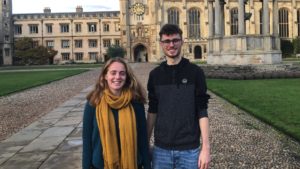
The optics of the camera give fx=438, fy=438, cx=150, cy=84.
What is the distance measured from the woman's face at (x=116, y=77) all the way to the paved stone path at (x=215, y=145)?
3.01m

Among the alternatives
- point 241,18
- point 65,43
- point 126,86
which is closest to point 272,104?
point 126,86

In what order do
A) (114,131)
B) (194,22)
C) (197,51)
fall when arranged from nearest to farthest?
1. (114,131)
2. (197,51)
3. (194,22)

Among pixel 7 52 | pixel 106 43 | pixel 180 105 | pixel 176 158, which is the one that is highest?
pixel 106 43

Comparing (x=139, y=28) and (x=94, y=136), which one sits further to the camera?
(x=139, y=28)

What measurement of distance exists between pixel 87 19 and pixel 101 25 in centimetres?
306

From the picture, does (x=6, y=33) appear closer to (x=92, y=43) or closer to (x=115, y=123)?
(x=92, y=43)

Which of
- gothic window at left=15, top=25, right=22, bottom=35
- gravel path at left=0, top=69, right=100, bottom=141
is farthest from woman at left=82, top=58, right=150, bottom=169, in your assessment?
gothic window at left=15, top=25, right=22, bottom=35

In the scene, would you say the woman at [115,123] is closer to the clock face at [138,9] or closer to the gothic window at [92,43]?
the clock face at [138,9]

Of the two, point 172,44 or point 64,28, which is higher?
point 64,28

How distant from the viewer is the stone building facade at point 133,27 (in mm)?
77312

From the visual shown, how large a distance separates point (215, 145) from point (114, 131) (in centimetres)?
473

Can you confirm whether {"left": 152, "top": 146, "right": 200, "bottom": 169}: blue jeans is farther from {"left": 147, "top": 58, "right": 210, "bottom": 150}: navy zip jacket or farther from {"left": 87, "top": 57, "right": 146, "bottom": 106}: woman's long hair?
{"left": 87, "top": 57, "right": 146, "bottom": 106}: woman's long hair

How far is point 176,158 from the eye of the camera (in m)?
3.67

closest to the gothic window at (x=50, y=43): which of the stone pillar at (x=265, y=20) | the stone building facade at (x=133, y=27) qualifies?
the stone building facade at (x=133, y=27)
